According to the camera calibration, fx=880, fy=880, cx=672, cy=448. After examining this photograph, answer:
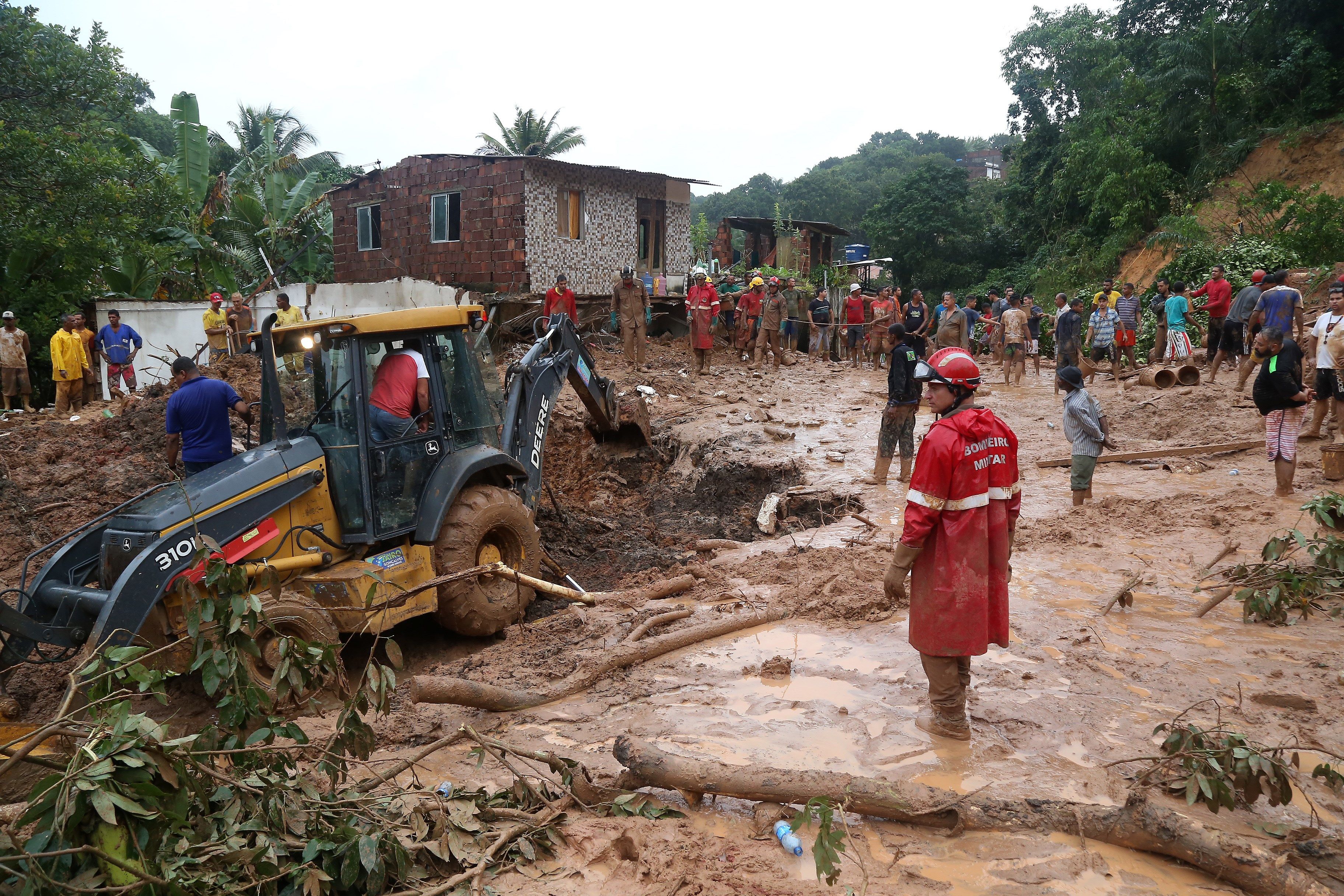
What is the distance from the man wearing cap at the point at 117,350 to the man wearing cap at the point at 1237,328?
56.2 feet

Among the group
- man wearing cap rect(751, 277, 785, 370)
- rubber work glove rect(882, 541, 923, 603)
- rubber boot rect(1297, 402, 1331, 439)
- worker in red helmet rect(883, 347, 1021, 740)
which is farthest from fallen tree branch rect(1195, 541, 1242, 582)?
man wearing cap rect(751, 277, 785, 370)

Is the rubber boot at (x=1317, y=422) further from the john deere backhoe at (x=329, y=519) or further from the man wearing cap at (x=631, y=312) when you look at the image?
the man wearing cap at (x=631, y=312)

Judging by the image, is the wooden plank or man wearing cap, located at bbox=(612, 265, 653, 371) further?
man wearing cap, located at bbox=(612, 265, 653, 371)

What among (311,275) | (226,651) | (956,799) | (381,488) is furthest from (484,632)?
(311,275)

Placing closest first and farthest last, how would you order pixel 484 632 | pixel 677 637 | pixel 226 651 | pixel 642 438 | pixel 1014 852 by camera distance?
1. pixel 1014 852
2. pixel 226 651
3. pixel 677 637
4. pixel 484 632
5. pixel 642 438

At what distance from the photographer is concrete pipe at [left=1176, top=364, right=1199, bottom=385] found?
45.5 ft

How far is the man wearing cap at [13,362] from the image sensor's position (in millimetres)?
13703

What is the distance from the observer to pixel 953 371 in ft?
13.2

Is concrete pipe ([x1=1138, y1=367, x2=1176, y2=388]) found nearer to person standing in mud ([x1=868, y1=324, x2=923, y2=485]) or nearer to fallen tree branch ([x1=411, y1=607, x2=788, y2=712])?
person standing in mud ([x1=868, y1=324, x2=923, y2=485])

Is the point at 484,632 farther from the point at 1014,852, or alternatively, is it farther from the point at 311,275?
the point at 311,275

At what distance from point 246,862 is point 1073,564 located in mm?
5833

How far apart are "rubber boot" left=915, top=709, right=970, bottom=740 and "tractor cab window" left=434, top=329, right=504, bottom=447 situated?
3806 millimetres

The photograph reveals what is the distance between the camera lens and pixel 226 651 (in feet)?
11.7

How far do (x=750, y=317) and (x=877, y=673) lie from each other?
52.4ft
